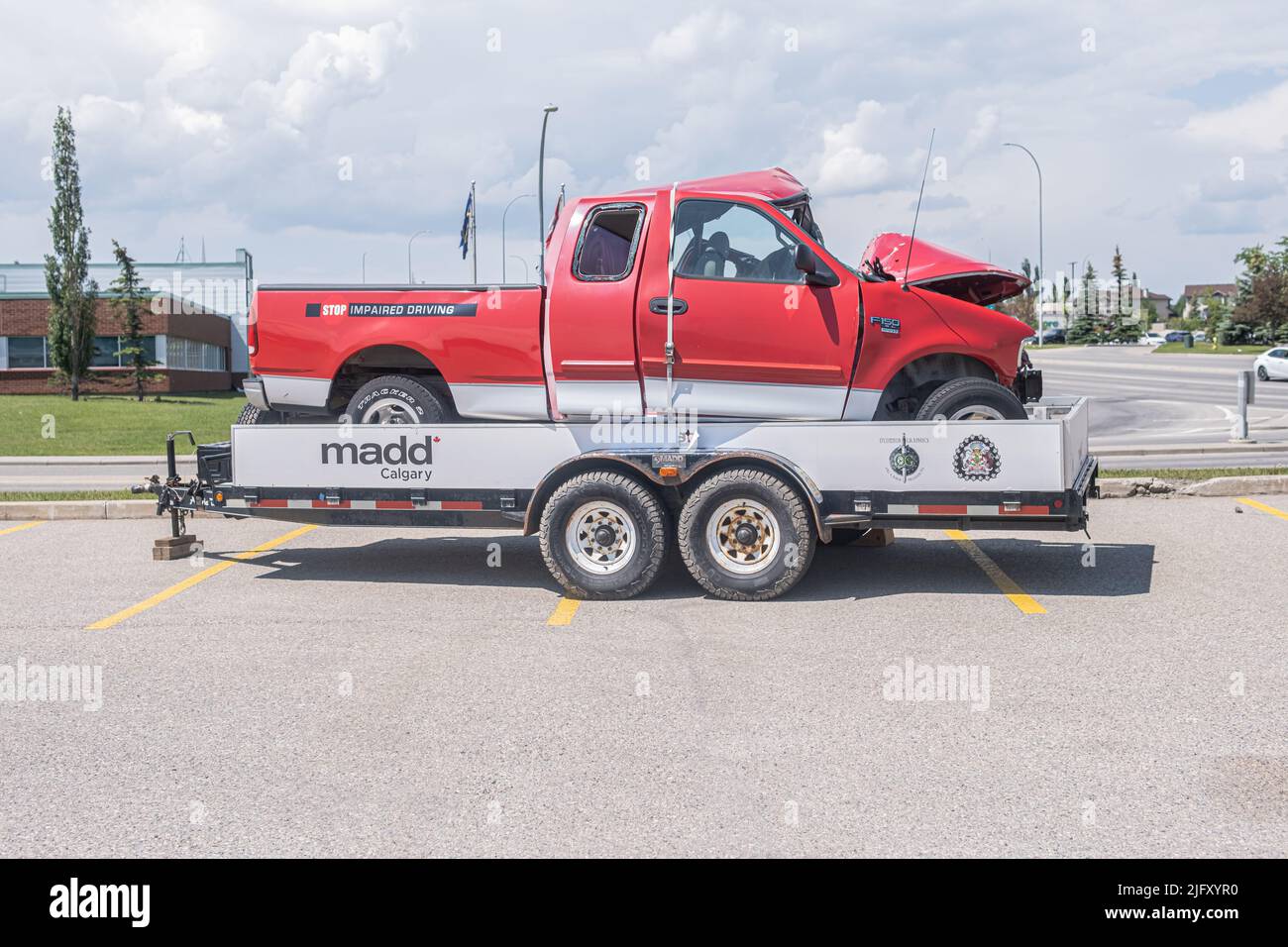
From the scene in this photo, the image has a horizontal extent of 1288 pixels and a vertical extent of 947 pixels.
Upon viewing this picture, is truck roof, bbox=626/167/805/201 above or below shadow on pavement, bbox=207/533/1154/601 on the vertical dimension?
above

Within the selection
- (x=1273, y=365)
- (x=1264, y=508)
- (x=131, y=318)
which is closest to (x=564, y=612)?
(x=1264, y=508)

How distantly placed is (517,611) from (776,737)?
305 cm

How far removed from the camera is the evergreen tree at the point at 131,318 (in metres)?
49.6

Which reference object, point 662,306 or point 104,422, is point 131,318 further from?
point 662,306

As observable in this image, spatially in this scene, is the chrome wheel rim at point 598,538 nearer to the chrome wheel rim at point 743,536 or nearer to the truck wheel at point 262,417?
the chrome wheel rim at point 743,536

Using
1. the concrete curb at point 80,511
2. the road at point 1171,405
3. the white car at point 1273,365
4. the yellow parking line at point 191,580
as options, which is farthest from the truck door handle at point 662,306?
the white car at point 1273,365

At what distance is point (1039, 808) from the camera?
439 centimetres

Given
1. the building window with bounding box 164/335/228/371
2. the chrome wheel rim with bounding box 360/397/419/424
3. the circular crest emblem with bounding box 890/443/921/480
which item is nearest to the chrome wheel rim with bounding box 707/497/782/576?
the circular crest emblem with bounding box 890/443/921/480

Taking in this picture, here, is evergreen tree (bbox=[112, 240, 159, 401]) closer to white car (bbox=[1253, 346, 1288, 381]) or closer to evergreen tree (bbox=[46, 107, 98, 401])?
evergreen tree (bbox=[46, 107, 98, 401])

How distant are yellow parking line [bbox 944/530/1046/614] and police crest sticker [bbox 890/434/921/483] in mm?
1074

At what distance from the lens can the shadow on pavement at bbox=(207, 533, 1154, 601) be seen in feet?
27.7

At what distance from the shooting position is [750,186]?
28.6ft
